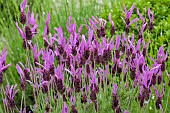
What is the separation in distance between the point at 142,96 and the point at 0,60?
2.04 feet

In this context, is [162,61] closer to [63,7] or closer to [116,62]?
[116,62]

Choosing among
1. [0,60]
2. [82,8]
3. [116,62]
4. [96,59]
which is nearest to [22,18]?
[0,60]

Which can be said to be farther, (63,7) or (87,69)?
(63,7)

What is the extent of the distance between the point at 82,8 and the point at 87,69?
6.36 ft

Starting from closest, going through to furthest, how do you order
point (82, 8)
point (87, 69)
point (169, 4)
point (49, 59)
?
point (49, 59) → point (87, 69) → point (169, 4) → point (82, 8)

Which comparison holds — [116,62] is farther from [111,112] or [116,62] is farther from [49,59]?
[49,59]

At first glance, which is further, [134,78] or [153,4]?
[153,4]

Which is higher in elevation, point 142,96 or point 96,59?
point 96,59

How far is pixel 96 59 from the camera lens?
188cm

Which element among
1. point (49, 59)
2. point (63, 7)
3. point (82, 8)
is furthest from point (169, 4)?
point (49, 59)

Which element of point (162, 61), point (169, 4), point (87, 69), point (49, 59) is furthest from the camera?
point (169, 4)

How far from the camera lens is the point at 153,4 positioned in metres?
3.25

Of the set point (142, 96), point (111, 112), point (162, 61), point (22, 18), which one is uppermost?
point (22, 18)

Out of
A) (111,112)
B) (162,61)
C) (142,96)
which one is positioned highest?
(162,61)
